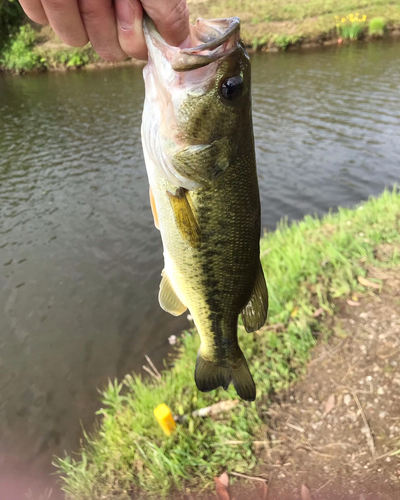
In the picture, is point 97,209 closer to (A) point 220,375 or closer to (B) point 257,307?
(A) point 220,375

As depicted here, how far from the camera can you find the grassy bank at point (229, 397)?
10.0ft

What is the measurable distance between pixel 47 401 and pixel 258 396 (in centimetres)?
333

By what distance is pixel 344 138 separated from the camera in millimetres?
11523

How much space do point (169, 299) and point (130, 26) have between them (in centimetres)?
132

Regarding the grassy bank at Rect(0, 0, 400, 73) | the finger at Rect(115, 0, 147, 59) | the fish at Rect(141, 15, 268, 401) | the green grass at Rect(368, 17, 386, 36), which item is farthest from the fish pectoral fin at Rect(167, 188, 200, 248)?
the green grass at Rect(368, 17, 386, 36)

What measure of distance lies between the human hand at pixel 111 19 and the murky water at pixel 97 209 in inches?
180

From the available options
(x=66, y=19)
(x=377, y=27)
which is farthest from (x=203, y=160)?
(x=377, y=27)

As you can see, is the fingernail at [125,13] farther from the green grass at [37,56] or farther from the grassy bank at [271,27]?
the green grass at [37,56]

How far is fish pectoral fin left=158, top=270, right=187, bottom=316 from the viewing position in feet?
6.79

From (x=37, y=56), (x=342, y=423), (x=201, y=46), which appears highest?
(x=37, y=56)

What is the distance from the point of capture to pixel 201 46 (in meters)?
1.36

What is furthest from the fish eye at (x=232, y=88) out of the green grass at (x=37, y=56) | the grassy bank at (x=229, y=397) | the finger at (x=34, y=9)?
the green grass at (x=37, y=56)

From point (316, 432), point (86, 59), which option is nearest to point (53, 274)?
point (316, 432)

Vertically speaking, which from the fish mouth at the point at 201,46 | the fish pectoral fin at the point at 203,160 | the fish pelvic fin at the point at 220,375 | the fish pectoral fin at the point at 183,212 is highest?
the fish mouth at the point at 201,46
